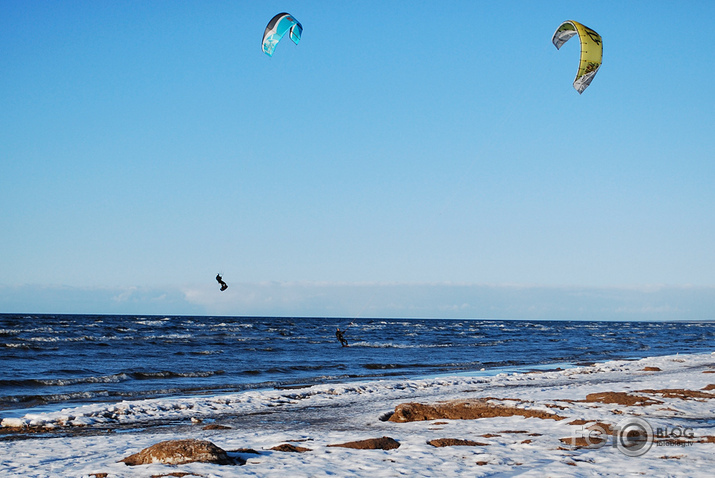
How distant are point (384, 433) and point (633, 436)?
418cm

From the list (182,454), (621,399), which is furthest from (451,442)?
(621,399)

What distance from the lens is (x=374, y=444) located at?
9.19m

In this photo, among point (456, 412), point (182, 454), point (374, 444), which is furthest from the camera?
point (456, 412)

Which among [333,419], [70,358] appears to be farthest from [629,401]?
[70,358]

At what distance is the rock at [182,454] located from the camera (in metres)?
7.86

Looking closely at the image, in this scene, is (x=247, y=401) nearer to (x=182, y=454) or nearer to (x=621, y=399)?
(x=182, y=454)

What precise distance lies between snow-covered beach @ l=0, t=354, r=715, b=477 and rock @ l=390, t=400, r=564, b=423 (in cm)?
10

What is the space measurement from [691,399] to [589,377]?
25.1ft

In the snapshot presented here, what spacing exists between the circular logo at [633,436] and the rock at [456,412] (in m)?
1.40

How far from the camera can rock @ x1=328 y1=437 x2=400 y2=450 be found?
9.05 meters

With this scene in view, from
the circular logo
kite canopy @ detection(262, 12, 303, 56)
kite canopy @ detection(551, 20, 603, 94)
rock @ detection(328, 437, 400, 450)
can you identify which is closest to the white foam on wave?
the circular logo

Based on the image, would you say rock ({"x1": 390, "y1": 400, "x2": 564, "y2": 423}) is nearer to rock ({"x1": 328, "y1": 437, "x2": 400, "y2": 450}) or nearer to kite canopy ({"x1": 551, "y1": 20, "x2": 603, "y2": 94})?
rock ({"x1": 328, "y1": 437, "x2": 400, "y2": 450})

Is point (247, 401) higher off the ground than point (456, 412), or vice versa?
point (456, 412)

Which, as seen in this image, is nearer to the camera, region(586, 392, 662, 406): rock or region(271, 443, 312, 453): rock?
region(271, 443, 312, 453): rock
